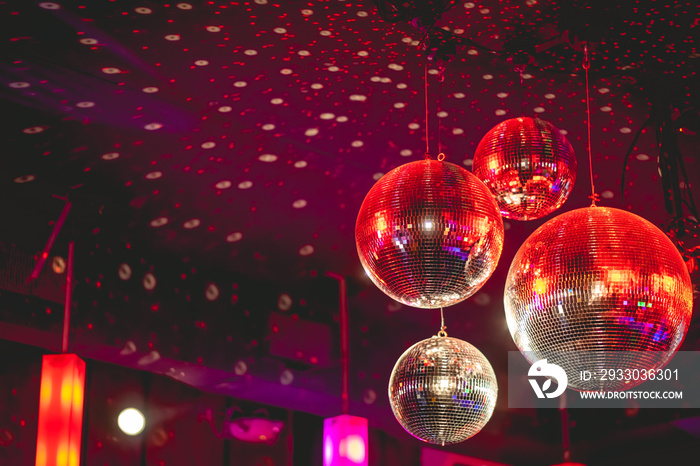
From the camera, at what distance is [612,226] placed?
6.08ft

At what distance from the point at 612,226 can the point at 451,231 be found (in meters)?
0.38

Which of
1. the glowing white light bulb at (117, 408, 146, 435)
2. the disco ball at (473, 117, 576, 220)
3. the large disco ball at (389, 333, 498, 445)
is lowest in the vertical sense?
the large disco ball at (389, 333, 498, 445)

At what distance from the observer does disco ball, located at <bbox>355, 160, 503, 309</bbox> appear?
195 cm

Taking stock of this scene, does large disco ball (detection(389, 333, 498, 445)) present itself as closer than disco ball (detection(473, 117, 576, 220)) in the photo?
No

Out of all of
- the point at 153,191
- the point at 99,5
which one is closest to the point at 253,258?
the point at 153,191

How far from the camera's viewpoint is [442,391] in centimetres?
275

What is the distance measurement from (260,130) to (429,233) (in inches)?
76.0

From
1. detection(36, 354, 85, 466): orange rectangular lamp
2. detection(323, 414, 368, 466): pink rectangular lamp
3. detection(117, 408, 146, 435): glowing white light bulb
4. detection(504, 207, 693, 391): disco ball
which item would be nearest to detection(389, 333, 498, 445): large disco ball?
detection(504, 207, 693, 391): disco ball

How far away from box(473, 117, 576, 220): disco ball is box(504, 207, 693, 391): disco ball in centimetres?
35

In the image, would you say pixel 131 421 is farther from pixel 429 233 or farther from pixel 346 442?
pixel 429 233

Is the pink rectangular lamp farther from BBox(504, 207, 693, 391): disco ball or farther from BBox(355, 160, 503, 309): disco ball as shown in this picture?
BBox(504, 207, 693, 391): disco ball

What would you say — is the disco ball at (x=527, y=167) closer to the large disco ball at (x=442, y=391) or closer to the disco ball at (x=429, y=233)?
the disco ball at (x=429, y=233)

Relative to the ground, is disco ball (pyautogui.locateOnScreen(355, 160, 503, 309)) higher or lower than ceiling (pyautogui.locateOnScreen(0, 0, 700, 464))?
lower

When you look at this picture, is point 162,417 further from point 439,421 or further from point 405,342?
point 439,421
